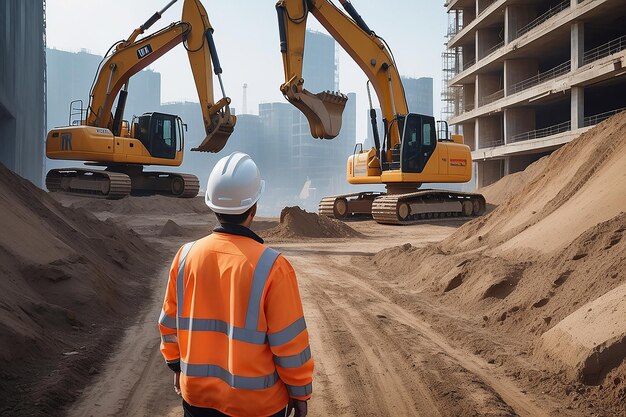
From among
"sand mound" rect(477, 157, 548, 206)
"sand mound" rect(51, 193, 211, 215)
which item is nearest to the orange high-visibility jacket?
"sand mound" rect(51, 193, 211, 215)

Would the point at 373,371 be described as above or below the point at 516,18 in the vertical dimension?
below

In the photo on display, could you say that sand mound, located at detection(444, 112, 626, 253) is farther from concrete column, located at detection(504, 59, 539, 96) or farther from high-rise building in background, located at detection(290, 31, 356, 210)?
high-rise building in background, located at detection(290, 31, 356, 210)

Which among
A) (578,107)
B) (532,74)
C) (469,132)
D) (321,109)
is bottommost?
(321,109)

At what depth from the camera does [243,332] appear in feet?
7.73

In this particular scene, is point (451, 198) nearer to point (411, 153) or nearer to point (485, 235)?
point (411, 153)

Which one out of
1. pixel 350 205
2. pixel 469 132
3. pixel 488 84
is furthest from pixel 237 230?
pixel 469 132

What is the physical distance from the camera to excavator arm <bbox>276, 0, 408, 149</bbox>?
53.9ft

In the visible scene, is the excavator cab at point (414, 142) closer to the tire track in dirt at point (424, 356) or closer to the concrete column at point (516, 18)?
the tire track in dirt at point (424, 356)

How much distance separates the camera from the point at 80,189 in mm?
23188

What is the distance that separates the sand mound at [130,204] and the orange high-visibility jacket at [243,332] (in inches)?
842

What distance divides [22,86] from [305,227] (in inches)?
804

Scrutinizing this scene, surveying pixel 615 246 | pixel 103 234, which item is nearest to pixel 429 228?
pixel 103 234

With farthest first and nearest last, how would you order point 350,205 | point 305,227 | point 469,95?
point 469,95, point 350,205, point 305,227

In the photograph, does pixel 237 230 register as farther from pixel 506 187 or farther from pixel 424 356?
pixel 506 187
